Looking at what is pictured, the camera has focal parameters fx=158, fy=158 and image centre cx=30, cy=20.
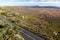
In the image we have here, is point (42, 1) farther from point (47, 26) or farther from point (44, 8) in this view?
point (47, 26)

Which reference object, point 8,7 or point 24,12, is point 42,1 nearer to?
point 24,12

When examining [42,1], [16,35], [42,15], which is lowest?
[16,35]

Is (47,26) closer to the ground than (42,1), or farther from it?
closer to the ground

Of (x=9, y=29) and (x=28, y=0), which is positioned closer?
(x=9, y=29)

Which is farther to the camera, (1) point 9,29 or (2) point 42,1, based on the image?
(2) point 42,1

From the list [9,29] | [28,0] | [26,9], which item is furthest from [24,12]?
[9,29]

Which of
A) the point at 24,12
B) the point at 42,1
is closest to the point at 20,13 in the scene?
the point at 24,12

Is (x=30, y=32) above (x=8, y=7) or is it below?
below
